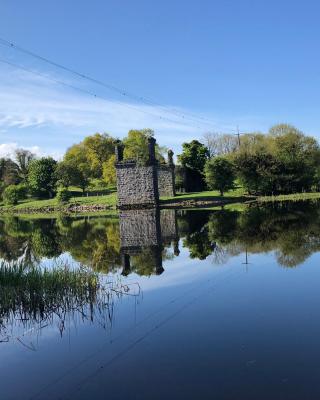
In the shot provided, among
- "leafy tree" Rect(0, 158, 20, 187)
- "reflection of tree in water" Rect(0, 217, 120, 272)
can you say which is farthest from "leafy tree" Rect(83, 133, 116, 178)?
"reflection of tree in water" Rect(0, 217, 120, 272)

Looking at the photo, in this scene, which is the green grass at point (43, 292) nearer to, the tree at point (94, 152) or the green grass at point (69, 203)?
the green grass at point (69, 203)

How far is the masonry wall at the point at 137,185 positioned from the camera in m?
53.9

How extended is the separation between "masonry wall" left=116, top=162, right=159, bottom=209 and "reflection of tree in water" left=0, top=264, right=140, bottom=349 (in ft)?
136

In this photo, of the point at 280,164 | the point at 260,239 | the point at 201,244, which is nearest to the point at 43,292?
the point at 201,244

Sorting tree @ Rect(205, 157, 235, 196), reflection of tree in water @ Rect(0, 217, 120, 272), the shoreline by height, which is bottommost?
reflection of tree in water @ Rect(0, 217, 120, 272)

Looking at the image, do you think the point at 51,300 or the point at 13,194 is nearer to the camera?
the point at 51,300

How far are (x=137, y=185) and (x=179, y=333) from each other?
4653cm

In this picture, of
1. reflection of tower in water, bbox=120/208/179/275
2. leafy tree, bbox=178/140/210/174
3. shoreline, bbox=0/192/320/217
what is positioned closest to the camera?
reflection of tower in water, bbox=120/208/179/275

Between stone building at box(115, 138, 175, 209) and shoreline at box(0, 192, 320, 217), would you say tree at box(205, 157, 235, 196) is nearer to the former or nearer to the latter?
shoreline at box(0, 192, 320, 217)

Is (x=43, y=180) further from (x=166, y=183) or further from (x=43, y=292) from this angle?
(x=43, y=292)

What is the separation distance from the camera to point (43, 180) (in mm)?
86375

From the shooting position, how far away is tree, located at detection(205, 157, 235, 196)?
56.0 meters

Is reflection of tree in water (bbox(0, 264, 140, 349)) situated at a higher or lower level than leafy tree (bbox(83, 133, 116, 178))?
lower

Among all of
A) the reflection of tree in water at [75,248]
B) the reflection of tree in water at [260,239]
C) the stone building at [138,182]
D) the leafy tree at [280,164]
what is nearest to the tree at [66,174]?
the stone building at [138,182]
